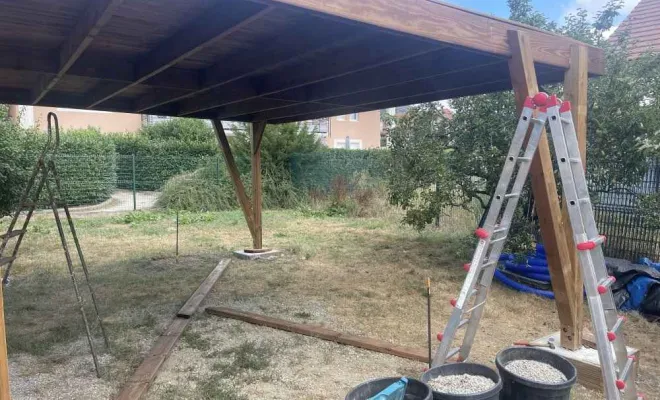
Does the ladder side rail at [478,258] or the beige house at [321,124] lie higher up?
the beige house at [321,124]

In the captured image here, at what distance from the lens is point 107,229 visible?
9.66 m

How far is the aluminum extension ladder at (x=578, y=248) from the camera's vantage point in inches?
93.0

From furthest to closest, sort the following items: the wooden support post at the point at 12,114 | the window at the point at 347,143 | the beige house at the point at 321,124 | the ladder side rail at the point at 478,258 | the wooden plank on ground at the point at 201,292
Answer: the window at the point at 347,143, the beige house at the point at 321,124, the wooden support post at the point at 12,114, the wooden plank on ground at the point at 201,292, the ladder side rail at the point at 478,258

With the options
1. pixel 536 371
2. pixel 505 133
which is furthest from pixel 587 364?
pixel 505 133

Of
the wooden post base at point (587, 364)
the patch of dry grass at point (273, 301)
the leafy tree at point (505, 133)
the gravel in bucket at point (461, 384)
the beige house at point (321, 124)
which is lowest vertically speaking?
the patch of dry grass at point (273, 301)

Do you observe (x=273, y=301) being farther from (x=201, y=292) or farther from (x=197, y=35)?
(x=197, y=35)

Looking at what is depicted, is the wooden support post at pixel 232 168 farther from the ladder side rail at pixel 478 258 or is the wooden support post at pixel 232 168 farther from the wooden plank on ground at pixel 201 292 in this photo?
the ladder side rail at pixel 478 258

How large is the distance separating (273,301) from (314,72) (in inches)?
93.5

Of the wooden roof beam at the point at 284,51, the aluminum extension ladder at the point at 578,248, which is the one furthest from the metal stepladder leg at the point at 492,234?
the wooden roof beam at the point at 284,51

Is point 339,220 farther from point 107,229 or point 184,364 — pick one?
point 184,364

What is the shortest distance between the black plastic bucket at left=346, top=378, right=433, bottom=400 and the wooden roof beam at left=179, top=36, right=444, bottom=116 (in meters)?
2.07

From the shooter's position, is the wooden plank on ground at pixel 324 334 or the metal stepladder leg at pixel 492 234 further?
the wooden plank on ground at pixel 324 334

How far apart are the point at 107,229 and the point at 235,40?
7535 millimetres

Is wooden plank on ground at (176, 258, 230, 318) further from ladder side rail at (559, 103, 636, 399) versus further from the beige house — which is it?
the beige house
